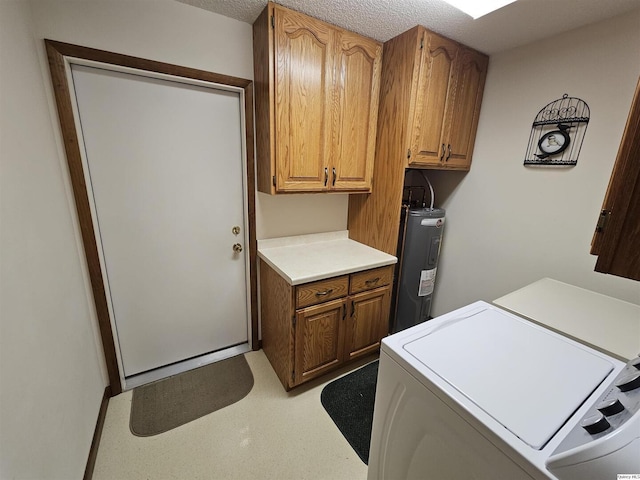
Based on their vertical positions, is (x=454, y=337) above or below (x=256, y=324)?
above

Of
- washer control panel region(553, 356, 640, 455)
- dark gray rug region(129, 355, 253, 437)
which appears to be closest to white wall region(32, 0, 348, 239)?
dark gray rug region(129, 355, 253, 437)

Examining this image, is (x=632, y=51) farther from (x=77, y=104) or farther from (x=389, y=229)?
(x=77, y=104)

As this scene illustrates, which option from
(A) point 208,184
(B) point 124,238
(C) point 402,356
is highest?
(A) point 208,184

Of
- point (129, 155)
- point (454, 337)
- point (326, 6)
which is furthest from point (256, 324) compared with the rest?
point (326, 6)

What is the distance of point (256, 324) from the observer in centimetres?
220

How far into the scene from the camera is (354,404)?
179 cm

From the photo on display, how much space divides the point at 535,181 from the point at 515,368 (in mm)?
1536

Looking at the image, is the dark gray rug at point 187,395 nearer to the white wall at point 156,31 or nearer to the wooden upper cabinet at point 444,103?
the white wall at point 156,31

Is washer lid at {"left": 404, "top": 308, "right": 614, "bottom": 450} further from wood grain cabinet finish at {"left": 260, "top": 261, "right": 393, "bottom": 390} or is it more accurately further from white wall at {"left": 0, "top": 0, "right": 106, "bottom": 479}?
white wall at {"left": 0, "top": 0, "right": 106, "bottom": 479}

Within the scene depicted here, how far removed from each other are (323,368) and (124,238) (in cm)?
155

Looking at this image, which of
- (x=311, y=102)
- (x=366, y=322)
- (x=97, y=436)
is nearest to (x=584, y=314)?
(x=366, y=322)

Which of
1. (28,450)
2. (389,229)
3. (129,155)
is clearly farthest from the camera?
(389,229)

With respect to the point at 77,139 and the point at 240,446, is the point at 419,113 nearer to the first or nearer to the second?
the point at 77,139

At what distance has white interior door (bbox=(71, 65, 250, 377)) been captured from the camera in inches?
60.0
